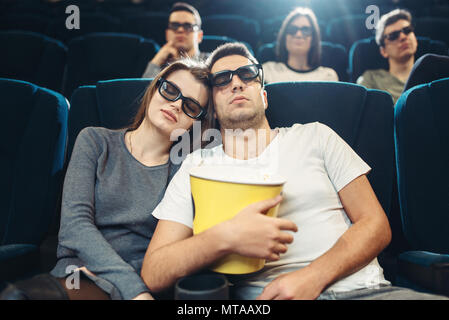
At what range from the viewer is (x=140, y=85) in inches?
44.7

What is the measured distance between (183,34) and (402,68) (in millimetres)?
1172

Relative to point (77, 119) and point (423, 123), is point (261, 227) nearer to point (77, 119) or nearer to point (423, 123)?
point (423, 123)

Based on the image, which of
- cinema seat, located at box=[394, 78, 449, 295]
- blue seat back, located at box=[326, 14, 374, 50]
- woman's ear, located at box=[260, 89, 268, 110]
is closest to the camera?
cinema seat, located at box=[394, 78, 449, 295]

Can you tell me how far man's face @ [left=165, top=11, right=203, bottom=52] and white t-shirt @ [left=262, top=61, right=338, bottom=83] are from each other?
411 millimetres

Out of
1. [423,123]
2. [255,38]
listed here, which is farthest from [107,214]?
[255,38]

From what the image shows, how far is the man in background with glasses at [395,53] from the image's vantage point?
192 cm

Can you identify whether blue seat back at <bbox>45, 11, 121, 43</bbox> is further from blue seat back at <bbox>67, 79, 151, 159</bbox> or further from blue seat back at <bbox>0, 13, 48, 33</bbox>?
blue seat back at <bbox>67, 79, 151, 159</bbox>

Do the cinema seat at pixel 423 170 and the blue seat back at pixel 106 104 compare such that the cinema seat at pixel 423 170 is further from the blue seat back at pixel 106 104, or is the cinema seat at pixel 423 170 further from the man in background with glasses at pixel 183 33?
the man in background with glasses at pixel 183 33

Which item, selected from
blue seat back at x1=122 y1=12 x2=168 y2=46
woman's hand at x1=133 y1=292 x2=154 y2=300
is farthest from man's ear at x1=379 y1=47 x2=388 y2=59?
woman's hand at x1=133 y1=292 x2=154 y2=300

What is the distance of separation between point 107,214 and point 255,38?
6.79 ft

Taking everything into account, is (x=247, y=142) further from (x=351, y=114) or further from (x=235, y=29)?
(x=235, y=29)

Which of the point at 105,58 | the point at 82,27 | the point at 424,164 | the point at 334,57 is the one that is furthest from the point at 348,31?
the point at 424,164

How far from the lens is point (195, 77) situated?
1017 millimetres

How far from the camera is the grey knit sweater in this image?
29.4 inches
